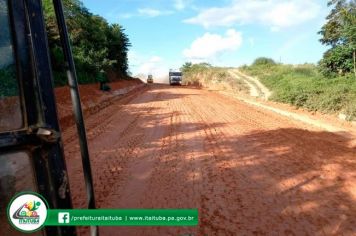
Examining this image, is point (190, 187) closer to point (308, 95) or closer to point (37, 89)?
point (37, 89)

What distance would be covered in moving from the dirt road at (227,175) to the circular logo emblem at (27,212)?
11.8 feet

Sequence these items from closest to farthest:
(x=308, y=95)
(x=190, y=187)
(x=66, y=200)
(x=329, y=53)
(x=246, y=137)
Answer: (x=66, y=200)
(x=190, y=187)
(x=246, y=137)
(x=308, y=95)
(x=329, y=53)

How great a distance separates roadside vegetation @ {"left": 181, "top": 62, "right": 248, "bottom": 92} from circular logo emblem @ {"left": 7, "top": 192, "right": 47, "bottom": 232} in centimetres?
3377

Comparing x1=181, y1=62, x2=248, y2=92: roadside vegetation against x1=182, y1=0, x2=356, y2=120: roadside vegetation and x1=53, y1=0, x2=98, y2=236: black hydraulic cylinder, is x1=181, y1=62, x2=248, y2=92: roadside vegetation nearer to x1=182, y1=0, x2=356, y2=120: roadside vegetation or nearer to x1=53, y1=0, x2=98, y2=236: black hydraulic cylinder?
x1=182, y1=0, x2=356, y2=120: roadside vegetation

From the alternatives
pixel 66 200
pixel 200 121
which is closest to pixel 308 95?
pixel 200 121

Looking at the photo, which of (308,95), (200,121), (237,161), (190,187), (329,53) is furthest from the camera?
(329,53)

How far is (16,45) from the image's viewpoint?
1375 mm

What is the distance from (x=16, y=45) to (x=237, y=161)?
7.35m

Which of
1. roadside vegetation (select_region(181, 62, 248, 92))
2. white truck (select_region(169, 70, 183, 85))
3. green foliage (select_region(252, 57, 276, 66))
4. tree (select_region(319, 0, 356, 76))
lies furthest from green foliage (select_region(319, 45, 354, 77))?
green foliage (select_region(252, 57, 276, 66))

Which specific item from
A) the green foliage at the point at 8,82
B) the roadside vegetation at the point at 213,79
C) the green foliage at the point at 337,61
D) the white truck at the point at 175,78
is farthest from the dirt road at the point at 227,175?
the white truck at the point at 175,78

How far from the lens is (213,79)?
45219 millimetres

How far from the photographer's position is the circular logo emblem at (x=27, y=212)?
1381 millimetres

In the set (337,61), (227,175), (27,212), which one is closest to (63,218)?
(27,212)

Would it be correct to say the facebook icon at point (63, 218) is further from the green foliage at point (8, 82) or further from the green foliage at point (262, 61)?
the green foliage at point (262, 61)
